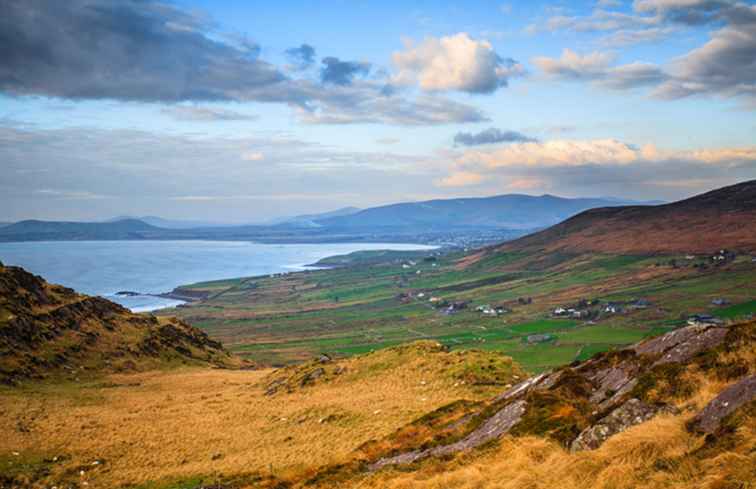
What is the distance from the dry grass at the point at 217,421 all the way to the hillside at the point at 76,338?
7.79m

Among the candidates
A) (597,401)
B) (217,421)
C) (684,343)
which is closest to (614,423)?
(597,401)

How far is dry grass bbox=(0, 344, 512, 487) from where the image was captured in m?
31.7

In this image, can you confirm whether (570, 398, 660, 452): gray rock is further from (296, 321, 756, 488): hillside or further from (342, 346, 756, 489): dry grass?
(342, 346, 756, 489): dry grass

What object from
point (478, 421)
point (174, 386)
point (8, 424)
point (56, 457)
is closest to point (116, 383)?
point (174, 386)

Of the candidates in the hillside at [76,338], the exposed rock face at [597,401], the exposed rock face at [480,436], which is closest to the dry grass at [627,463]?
the exposed rock face at [597,401]

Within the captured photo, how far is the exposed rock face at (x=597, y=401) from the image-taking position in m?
15.3

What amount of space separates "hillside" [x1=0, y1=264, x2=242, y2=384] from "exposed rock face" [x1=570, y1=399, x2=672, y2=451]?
60.8 meters

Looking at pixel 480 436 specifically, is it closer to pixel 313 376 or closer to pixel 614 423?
pixel 614 423

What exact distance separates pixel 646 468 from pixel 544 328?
164555mm

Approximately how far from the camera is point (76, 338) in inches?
2822

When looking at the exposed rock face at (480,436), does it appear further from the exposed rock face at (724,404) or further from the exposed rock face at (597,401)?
the exposed rock face at (724,404)

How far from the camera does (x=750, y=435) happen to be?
11969 mm

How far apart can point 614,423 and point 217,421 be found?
36187mm

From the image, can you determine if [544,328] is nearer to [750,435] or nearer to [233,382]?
[233,382]
